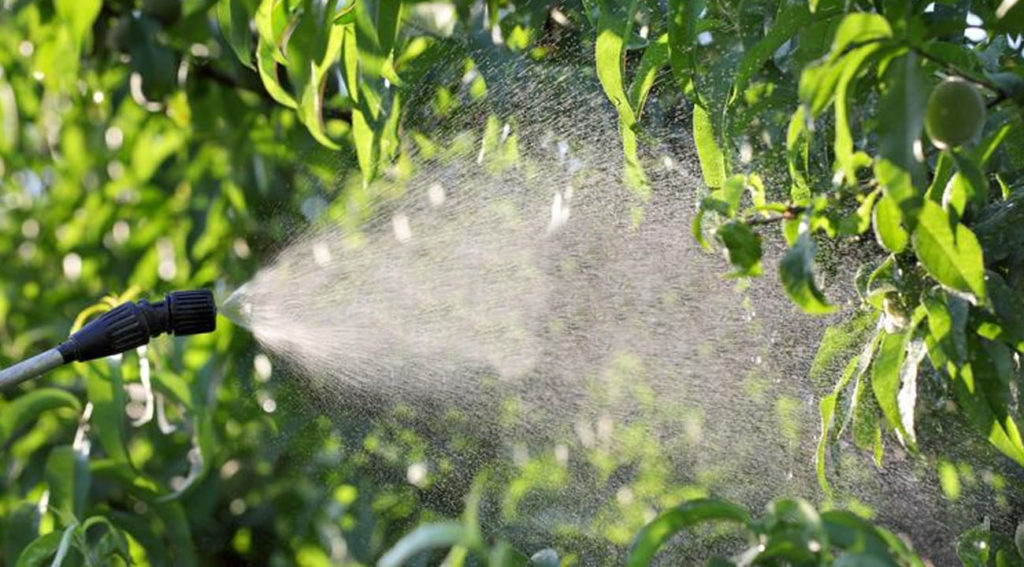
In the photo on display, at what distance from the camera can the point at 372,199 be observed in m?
2.27

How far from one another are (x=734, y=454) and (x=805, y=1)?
0.77 meters

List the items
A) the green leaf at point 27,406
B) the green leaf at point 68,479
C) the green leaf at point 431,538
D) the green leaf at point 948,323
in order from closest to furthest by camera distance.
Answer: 1. the green leaf at point 431,538
2. the green leaf at point 948,323
3. the green leaf at point 68,479
4. the green leaf at point 27,406

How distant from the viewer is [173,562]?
2016 millimetres

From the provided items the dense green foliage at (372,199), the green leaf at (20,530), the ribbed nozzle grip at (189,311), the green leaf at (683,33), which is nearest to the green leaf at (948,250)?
the dense green foliage at (372,199)

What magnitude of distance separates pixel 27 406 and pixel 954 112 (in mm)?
1285

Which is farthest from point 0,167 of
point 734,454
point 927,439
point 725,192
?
point 725,192

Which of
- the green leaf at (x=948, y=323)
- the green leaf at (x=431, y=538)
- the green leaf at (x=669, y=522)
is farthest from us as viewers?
the green leaf at (x=948, y=323)

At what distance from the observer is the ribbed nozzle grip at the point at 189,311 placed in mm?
1460

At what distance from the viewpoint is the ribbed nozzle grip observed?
146 cm

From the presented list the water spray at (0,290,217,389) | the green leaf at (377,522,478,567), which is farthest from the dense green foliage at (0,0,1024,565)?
the water spray at (0,290,217,389)

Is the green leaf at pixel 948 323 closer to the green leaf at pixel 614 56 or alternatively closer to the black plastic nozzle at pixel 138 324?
the green leaf at pixel 614 56

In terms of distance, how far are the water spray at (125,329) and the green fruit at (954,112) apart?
0.77 metres

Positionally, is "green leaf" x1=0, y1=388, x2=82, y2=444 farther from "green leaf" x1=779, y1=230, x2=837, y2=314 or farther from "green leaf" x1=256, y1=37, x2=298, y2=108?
"green leaf" x1=779, y1=230, x2=837, y2=314

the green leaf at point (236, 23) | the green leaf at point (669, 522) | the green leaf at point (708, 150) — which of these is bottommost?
the green leaf at point (708, 150)
